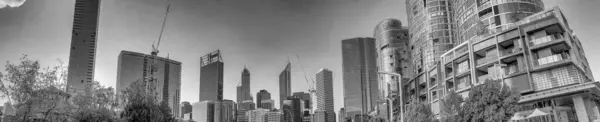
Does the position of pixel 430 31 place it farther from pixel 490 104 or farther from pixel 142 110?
pixel 142 110

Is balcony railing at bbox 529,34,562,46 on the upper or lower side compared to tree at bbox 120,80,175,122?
upper

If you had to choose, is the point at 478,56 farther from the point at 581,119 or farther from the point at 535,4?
the point at 581,119

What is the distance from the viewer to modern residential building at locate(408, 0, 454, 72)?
119 metres

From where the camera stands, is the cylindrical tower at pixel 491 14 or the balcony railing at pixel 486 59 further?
the cylindrical tower at pixel 491 14

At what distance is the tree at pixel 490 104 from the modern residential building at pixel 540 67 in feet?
61.9

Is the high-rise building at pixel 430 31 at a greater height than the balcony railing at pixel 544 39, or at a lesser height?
greater

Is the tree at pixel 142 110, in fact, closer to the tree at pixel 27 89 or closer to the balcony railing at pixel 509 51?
the tree at pixel 27 89

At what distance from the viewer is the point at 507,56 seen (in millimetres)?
74062

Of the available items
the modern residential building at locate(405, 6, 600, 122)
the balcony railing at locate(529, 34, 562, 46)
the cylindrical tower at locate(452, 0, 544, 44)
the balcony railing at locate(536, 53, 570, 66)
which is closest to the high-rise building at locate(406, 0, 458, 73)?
the cylindrical tower at locate(452, 0, 544, 44)

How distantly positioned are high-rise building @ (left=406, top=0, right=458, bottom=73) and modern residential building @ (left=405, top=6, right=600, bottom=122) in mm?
33012

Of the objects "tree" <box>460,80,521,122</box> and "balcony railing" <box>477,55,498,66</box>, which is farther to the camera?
"balcony railing" <box>477,55,498,66</box>

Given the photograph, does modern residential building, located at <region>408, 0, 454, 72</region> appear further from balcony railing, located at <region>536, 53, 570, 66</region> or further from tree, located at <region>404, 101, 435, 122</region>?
tree, located at <region>404, 101, 435, 122</region>

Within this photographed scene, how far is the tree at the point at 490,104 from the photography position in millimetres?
39031

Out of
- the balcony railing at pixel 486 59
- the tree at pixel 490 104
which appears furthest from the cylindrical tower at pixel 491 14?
the tree at pixel 490 104
